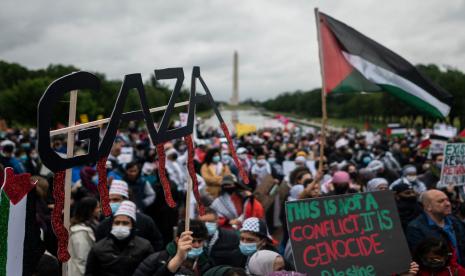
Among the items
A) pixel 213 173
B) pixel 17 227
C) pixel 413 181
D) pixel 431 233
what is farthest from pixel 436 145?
pixel 17 227

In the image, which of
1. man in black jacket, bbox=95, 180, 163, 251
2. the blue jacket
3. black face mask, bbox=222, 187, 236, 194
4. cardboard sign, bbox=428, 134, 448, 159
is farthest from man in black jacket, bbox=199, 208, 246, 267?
cardboard sign, bbox=428, 134, 448, 159

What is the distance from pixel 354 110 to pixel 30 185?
94.6m

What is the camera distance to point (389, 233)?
3.65 meters

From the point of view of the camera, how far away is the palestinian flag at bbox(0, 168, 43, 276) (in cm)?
218

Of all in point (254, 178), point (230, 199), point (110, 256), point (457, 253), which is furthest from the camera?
point (254, 178)

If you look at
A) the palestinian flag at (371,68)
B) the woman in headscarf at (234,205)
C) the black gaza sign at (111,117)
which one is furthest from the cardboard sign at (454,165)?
the black gaza sign at (111,117)

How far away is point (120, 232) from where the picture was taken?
13.4 ft

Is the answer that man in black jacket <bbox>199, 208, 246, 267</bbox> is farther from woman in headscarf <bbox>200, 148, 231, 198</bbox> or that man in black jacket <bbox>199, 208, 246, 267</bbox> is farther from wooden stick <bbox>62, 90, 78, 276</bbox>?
woman in headscarf <bbox>200, 148, 231, 198</bbox>

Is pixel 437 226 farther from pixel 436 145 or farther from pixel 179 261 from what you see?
pixel 436 145

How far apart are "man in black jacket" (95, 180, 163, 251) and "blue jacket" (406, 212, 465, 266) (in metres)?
2.65

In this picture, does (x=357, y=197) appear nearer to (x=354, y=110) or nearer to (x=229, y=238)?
(x=229, y=238)

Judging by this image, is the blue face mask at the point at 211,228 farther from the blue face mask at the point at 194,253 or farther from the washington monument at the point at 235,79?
the washington monument at the point at 235,79

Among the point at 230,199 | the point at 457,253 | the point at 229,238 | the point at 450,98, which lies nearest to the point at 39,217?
the point at 229,238

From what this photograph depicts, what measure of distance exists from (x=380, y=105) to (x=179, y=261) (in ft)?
226
